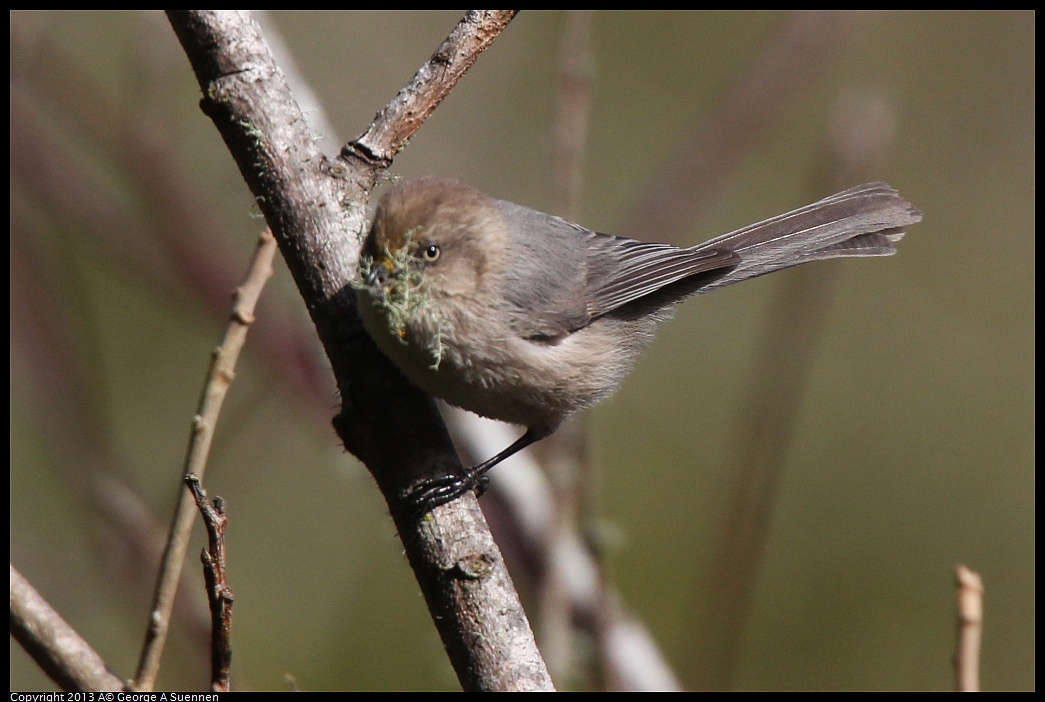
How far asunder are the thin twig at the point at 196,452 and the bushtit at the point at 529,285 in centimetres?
36

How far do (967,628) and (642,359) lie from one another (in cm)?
342

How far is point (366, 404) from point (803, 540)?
11.7 ft

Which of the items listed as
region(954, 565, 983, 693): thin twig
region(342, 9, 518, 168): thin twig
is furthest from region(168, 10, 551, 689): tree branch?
region(954, 565, 983, 693): thin twig

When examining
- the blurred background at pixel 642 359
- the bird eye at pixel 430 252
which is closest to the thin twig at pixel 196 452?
the bird eye at pixel 430 252

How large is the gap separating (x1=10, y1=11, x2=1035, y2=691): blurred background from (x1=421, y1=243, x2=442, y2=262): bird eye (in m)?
0.44

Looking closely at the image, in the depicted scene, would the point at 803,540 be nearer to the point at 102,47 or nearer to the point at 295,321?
the point at 295,321

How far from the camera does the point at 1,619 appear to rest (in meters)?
1.40

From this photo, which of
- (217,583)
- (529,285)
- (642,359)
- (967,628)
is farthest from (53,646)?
(642,359)

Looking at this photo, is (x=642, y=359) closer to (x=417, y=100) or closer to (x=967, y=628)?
(x=417, y=100)

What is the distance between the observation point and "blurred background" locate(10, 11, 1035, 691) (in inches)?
118

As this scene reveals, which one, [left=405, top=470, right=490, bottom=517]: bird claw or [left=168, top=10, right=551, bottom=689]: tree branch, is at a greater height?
[left=168, top=10, right=551, bottom=689]: tree branch

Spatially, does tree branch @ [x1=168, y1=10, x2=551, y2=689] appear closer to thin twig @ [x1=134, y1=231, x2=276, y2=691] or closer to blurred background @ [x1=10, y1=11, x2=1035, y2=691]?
thin twig @ [x1=134, y1=231, x2=276, y2=691]
